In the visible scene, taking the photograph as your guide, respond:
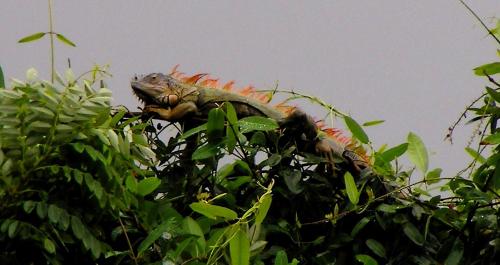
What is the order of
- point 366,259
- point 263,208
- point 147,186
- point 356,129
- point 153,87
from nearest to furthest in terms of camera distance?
1. point 263,208
2. point 147,186
3. point 366,259
4. point 356,129
5. point 153,87

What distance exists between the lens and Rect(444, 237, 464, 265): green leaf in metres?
1.49

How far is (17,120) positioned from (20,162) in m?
0.06

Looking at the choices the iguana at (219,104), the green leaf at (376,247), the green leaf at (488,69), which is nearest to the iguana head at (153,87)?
the iguana at (219,104)

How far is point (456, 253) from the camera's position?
1508 millimetres

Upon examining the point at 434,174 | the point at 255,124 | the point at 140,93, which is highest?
the point at 255,124

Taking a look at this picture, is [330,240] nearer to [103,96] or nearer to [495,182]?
[495,182]

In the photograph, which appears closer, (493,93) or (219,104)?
(493,93)

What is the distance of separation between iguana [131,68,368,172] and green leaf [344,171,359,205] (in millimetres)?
93

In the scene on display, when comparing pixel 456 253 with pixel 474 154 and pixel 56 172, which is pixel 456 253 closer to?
pixel 474 154

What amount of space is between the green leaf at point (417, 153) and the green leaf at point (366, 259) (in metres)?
0.23

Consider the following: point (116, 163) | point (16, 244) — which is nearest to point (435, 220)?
point (116, 163)

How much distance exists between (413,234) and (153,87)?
107cm

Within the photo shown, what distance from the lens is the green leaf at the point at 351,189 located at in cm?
151

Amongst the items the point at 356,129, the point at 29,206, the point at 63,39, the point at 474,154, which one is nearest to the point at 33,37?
the point at 63,39
